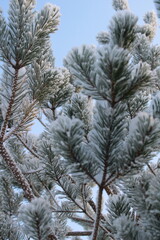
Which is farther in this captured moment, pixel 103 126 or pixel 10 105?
pixel 10 105

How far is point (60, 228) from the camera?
1.83 metres

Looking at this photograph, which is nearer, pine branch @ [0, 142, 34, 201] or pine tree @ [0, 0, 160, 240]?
pine tree @ [0, 0, 160, 240]

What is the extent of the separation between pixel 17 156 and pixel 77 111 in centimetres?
126

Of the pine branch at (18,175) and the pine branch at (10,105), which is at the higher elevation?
the pine branch at (10,105)

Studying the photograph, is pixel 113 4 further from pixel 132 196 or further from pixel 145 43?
pixel 132 196

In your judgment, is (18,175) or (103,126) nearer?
(103,126)

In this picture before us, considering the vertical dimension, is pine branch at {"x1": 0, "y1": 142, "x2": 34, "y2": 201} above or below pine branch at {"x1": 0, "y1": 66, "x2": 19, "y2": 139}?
below

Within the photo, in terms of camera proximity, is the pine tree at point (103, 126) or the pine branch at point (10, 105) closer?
the pine tree at point (103, 126)

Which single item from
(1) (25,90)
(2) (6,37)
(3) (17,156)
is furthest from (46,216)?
(3) (17,156)

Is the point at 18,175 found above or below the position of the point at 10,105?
below

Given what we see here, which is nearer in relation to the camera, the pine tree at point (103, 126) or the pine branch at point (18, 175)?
the pine tree at point (103, 126)

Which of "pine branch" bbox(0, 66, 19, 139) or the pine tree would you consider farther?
"pine branch" bbox(0, 66, 19, 139)

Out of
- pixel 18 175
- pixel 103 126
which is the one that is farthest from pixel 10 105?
pixel 103 126

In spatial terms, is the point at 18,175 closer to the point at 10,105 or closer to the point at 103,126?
the point at 10,105
